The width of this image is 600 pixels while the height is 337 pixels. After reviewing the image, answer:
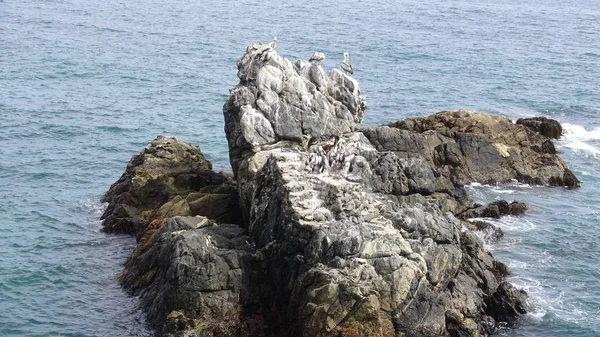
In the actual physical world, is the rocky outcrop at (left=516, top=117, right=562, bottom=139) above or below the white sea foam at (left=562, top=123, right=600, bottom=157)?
above

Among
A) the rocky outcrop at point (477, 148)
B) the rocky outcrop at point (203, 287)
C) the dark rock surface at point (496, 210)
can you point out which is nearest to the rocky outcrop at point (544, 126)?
the rocky outcrop at point (477, 148)

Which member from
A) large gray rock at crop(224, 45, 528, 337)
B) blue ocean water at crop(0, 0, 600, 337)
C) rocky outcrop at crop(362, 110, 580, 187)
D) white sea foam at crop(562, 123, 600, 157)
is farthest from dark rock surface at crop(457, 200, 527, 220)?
white sea foam at crop(562, 123, 600, 157)

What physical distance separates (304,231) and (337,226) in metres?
1.40

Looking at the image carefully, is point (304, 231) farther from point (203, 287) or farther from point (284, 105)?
point (284, 105)

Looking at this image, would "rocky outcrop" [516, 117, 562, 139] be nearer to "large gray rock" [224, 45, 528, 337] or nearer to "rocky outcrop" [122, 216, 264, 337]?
"large gray rock" [224, 45, 528, 337]

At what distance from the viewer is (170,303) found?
3706 centimetres

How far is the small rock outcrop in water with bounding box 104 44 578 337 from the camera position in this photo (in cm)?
3525

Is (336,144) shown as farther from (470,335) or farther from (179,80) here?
(179,80)

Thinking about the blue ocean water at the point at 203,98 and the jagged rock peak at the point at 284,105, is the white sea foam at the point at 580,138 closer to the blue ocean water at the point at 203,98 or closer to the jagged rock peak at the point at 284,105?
the blue ocean water at the point at 203,98

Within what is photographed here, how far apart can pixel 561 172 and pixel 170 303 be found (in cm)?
3213

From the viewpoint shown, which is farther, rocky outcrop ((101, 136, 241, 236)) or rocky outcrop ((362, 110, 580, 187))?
rocky outcrop ((362, 110, 580, 187))

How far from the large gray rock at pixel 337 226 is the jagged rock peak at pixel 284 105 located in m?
0.06

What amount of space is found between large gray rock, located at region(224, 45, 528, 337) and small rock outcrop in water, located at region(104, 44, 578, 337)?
0.20ft

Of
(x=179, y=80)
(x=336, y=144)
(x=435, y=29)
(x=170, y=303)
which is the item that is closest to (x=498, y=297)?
(x=336, y=144)
